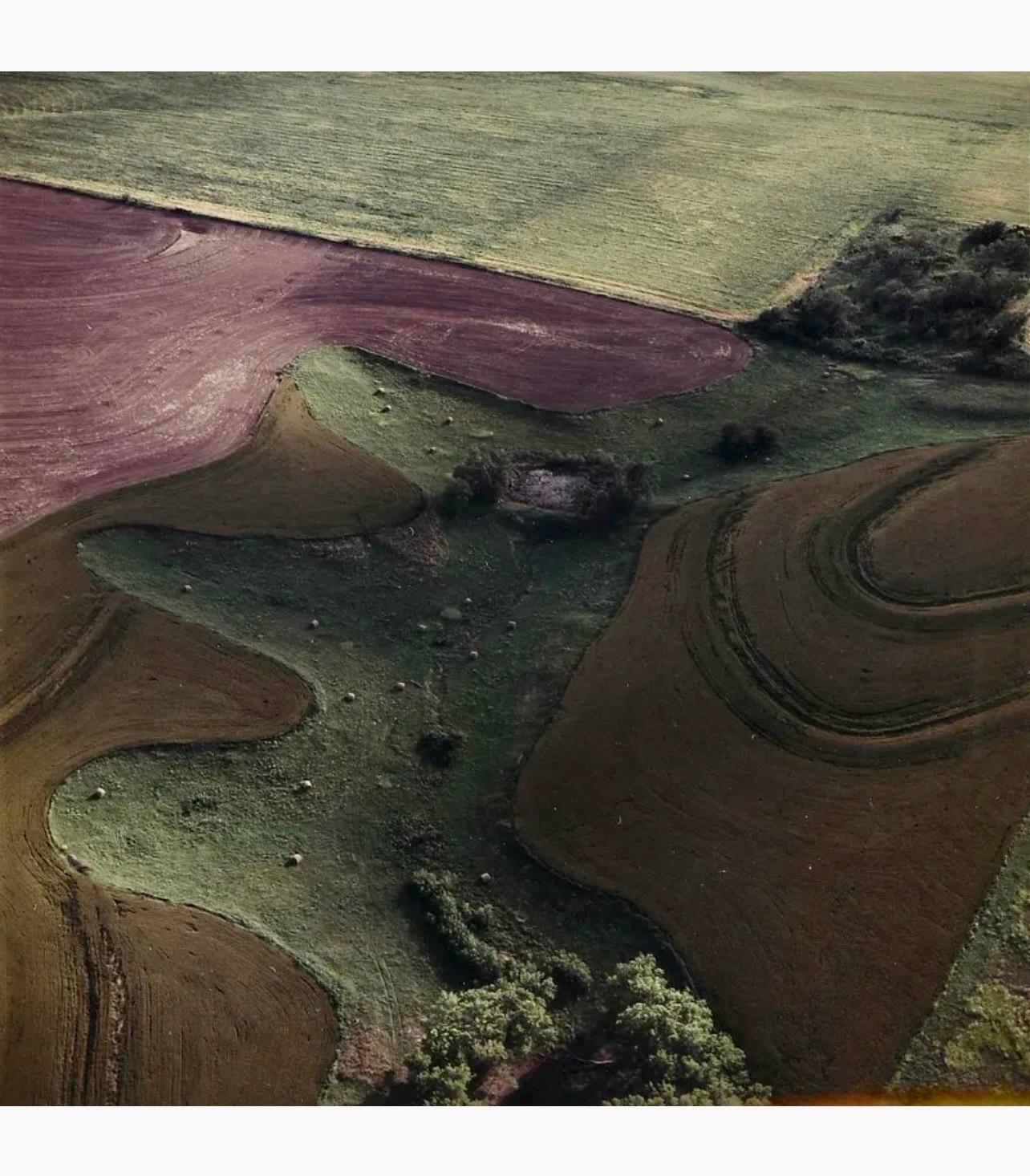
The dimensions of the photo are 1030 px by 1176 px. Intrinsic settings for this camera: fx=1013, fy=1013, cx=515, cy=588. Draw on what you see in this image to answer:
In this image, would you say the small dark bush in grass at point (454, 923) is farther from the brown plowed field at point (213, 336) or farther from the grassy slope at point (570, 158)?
the grassy slope at point (570, 158)

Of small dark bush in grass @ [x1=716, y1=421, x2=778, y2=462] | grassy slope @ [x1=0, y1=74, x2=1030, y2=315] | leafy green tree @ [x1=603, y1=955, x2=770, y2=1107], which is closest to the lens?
leafy green tree @ [x1=603, y1=955, x2=770, y2=1107]

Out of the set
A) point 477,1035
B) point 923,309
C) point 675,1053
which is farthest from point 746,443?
point 477,1035

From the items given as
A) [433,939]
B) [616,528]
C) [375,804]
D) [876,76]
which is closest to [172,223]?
[616,528]

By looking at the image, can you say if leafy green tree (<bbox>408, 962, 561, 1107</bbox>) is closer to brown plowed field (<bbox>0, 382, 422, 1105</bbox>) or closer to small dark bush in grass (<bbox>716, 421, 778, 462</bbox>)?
brown plowed field (<bbox>0, 382, 422, 1105</bbox>)

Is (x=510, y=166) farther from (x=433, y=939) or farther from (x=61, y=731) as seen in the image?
(x=433, y=939)

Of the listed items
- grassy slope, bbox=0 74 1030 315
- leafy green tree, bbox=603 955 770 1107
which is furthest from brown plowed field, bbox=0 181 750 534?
leafy green tree, bbox=603 955 770 1107

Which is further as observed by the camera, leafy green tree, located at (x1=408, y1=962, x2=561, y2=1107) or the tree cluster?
the tree cluster

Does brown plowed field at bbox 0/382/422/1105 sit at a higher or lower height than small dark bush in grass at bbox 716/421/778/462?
lower
